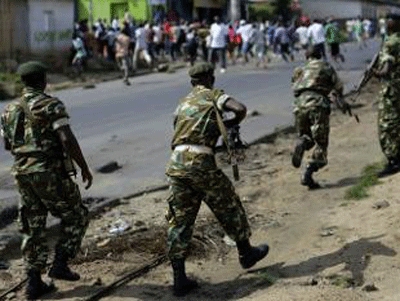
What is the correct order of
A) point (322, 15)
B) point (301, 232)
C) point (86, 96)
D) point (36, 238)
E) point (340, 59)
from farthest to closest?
1. point (322, 15)
2. point (340, 59)
3. point (86, 96)
4. point (301, 232)
5. point (36, 238)

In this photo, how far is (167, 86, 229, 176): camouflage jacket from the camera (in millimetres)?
5535

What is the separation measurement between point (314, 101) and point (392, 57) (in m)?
0.92

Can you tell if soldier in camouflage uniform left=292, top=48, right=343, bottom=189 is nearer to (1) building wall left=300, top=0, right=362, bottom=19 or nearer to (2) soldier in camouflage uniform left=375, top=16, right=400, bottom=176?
(2) soldier in camouflage uniform left=375, top=16, right=400, bottom=176

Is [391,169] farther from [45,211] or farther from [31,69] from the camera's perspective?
[31,69]

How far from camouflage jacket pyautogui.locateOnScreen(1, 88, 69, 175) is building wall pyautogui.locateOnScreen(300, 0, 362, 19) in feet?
194

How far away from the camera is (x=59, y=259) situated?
567 cm

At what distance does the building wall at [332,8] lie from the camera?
65.0 metres

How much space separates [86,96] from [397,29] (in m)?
11.6

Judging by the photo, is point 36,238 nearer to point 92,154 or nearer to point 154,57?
point 92,154

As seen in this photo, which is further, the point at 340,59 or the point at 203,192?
the point at 340,59

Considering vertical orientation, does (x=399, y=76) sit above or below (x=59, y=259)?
above

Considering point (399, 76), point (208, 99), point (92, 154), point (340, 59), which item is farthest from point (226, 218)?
point (340, 59)

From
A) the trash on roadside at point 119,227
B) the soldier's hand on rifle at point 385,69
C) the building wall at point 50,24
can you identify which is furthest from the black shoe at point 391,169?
the building wall at point 50,24

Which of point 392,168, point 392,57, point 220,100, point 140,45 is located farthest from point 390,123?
point 140,45
